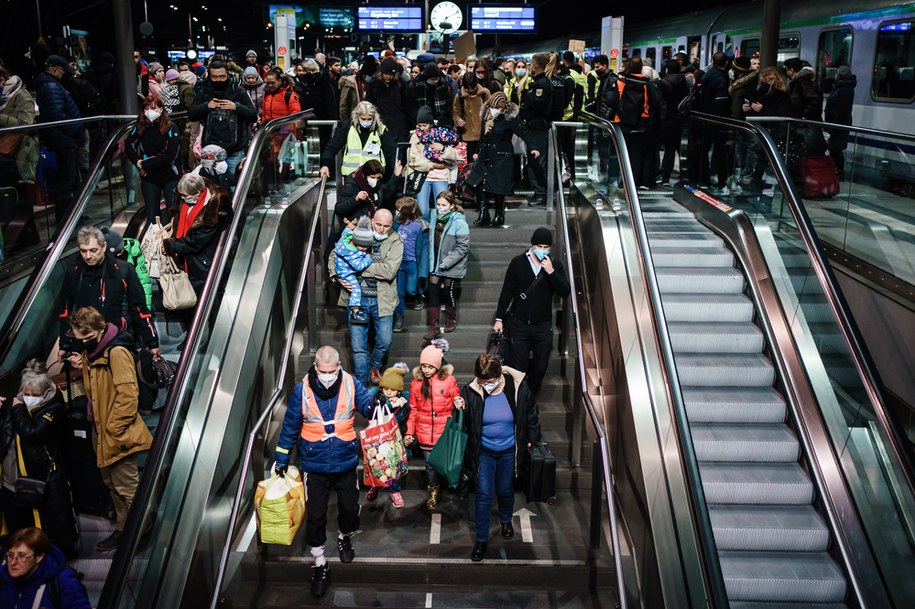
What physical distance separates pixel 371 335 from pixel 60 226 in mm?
3226

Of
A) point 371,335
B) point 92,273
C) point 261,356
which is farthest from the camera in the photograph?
point 371,335

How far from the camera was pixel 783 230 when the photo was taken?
8.69 meters

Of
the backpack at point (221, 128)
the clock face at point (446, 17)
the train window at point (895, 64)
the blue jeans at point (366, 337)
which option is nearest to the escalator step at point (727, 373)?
the blue jeans at point (366, 337)

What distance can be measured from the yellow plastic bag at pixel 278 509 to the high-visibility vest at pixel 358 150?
4.68m

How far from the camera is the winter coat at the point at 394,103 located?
12219 millimetres

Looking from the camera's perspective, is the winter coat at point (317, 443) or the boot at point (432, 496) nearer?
the winter coat at point (317, 443)

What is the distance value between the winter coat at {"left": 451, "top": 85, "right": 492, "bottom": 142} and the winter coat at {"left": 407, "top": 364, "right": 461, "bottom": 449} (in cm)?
575

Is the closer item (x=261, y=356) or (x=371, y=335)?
(x=261, y=356)

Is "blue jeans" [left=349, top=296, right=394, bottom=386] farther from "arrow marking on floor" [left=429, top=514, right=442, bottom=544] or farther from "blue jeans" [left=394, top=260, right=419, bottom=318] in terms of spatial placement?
"arrow marking on floor" [left=429, top=514, right=442, bottom=544]

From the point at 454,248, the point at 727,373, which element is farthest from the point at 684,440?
the point at 454,248

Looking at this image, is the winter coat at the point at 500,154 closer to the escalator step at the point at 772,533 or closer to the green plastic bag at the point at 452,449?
the green plastic bag at the point at 452,449

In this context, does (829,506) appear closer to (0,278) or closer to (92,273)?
(92,273)

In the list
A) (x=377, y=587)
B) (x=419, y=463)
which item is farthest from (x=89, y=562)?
(x=419, y=463)

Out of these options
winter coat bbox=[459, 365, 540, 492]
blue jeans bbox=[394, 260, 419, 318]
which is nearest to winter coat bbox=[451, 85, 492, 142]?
blue jeans bbox=[394, 260, 419, 318]
